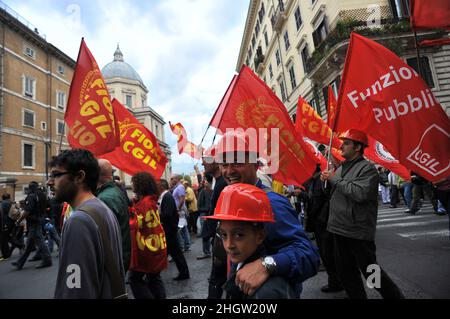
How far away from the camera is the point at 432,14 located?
3143 millimetres

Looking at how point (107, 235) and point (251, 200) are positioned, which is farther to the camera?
point (107, 235)

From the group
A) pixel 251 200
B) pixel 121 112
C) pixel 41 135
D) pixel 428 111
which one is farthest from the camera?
pixel 41 135

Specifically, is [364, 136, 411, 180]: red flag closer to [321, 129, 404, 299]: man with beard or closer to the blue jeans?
[321, 129, 404, 299]: man with beard

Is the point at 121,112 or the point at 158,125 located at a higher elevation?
the point at 158,125

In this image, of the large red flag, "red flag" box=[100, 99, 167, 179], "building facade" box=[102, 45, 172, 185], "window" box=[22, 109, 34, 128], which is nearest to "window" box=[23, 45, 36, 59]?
"window" box=[22, 109, 34, 128]

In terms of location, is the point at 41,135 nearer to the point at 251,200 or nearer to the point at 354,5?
the point at 354,5

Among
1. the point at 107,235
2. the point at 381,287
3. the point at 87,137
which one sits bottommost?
the point at 381,287

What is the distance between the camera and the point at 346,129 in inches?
117

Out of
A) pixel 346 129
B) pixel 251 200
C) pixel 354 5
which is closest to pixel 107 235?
pixel 251 200

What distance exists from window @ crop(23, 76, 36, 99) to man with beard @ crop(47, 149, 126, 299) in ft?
102

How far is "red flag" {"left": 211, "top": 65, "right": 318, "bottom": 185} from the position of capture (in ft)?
10.9

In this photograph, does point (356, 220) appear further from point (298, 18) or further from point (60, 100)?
point (60, 100)

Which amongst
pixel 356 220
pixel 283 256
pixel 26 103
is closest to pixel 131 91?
pixel 26 103

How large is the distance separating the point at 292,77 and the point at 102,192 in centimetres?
2323
